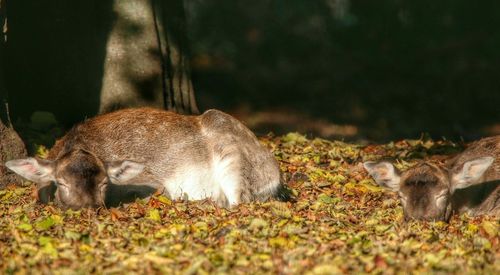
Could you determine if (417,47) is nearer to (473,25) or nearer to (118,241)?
(473,25)

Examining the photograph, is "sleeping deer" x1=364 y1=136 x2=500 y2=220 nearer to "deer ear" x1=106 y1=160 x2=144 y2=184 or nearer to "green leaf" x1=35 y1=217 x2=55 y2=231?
"deer ear" x1=106 y1=160 x2=144 y2=184

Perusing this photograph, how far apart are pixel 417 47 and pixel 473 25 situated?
7.97 feet

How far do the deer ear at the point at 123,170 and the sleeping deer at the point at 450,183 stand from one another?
99.1 inches

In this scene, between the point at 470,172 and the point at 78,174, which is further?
the point at 470,172

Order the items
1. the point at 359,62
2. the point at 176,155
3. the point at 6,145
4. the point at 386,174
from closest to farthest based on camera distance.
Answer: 1. the point at 386,174
2. the point at 176,155
3. the point at 6,145
4. the point at 359,62

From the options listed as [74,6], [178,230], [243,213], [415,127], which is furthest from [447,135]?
[178,230]

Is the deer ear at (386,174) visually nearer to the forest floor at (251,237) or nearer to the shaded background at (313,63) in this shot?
the forest floor at (251,237)

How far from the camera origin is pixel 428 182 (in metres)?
10.8

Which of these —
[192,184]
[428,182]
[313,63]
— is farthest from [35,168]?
[313,63]

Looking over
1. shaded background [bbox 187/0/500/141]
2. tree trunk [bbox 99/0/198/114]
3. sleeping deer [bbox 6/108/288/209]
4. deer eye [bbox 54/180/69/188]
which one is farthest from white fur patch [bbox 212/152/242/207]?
shaded background [bbox 187/0/500/141]

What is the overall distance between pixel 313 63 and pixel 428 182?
49.5 ft

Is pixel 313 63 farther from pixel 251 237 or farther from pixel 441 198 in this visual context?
pixel 251 237

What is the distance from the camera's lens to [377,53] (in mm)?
26328

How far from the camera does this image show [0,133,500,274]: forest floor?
849 centimetres
